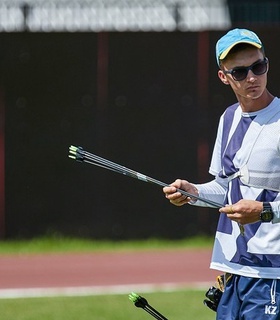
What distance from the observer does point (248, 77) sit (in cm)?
518

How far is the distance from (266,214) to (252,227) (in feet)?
0.77

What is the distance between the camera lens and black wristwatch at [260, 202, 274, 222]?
4.98 m

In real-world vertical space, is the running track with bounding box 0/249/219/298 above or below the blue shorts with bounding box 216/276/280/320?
below

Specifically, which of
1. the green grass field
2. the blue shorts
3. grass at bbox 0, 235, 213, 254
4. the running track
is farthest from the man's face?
grass at bbox 0, 235, 213, 254

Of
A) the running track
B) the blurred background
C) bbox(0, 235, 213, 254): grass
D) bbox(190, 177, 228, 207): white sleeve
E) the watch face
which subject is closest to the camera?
the watch face

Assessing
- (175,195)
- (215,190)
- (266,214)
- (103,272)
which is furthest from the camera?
(103,272)

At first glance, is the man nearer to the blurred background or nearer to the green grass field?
the green grass field

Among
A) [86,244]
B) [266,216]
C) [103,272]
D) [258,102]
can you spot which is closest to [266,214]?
[266,216]

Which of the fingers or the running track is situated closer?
the fingers

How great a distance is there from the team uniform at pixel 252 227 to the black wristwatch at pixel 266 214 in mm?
21

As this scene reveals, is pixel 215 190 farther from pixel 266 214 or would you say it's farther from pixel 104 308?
pixel 104 308

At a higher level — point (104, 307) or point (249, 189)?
point (249, 189)

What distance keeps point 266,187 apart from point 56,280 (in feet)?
21.1

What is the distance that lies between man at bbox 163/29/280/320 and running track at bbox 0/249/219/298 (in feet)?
16.8
